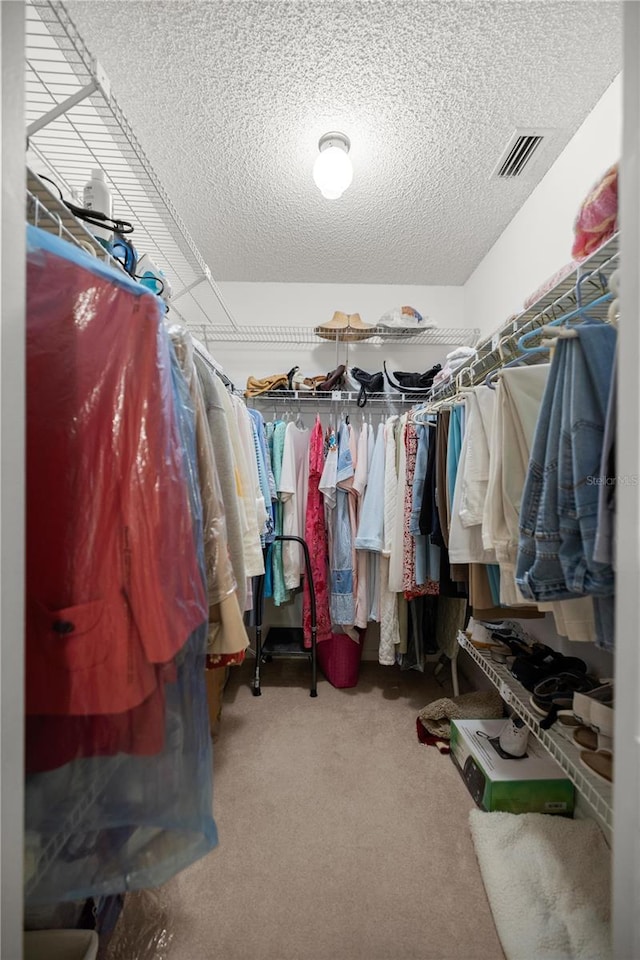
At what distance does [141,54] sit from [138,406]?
54.4 inches

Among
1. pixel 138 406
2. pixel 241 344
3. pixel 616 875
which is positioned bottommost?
pixel 616 875

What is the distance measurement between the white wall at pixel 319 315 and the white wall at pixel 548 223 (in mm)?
338

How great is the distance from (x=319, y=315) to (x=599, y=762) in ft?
8.62

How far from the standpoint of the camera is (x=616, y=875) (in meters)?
0.44

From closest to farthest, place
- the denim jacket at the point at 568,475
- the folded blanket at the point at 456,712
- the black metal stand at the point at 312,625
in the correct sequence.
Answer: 1. the denim jacket at the point at 568,475
2. the folded blanket at the point at 456,712
3. the black metal stand at the point at 312,625

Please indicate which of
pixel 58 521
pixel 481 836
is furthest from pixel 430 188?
pixel 481 836

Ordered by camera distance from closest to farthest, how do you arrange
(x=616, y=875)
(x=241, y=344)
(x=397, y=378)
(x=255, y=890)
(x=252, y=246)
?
1. (x=616, y=875)
2. (x=255, y=890)
3. (x=252, y=246)
4. (x=397, y=378)
5. (x=241, y=344)

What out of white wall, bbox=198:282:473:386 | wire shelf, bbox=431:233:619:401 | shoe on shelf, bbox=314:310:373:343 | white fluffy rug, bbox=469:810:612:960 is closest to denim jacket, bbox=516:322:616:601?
wire shelf, bbox=431:233:619:401

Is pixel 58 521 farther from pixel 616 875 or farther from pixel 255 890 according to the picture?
pixel 255 890

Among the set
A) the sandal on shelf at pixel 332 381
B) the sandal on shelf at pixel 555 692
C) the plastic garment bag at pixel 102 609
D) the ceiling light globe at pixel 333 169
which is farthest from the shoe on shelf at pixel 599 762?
the sandal on shelf at pixel 332 381

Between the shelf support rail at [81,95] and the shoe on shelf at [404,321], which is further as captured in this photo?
the shoe on shelf at [404,321]

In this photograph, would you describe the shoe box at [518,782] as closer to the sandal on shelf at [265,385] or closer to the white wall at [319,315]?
the sandal on shelf at [265,385]

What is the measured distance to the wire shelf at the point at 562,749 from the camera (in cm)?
76

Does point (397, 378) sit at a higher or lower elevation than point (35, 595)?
higher
